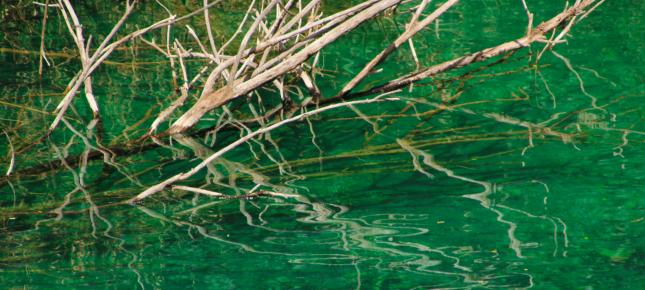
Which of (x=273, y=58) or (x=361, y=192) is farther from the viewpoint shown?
(x=273, y=58)

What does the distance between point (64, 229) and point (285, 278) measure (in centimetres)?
120

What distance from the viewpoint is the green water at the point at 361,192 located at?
13.0 ft

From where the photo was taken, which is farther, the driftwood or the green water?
the driftwood

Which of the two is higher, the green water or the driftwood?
the driftwood

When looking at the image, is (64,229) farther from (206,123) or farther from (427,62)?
(427,62)

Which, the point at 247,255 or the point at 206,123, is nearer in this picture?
the point at 247,255

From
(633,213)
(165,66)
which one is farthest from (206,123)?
(633,213)

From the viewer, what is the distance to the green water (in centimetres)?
397

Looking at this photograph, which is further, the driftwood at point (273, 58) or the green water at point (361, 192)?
the driftwood at point (273, 58)

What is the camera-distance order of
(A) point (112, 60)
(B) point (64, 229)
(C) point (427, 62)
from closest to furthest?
1. (B) point (64, 229)
2. (C) point (427, 62)
3. (A) point (112, 60)

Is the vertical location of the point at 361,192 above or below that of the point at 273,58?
below

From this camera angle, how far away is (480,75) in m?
7.41

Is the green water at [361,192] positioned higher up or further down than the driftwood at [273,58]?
further down

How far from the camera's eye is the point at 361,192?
489cm
